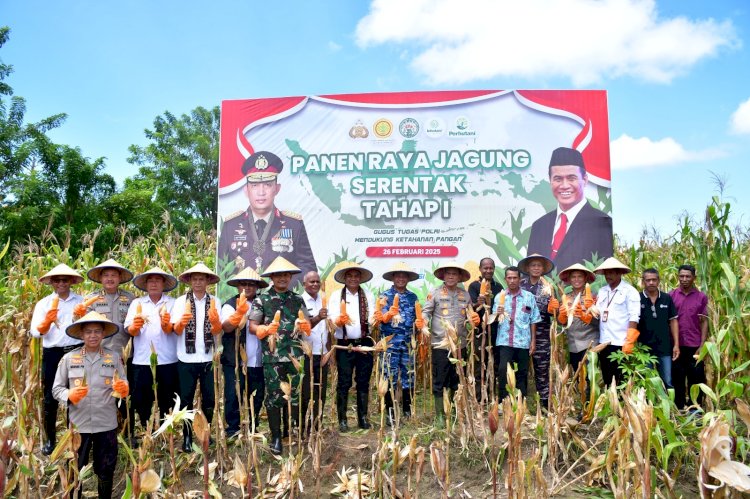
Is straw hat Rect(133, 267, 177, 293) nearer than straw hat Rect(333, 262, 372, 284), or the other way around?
straw hat Rect(133, 267, 177, 293)

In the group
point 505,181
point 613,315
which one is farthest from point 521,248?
point 613,315

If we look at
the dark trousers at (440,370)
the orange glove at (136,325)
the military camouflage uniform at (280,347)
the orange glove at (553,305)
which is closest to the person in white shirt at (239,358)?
the military camouflage uniform at (280,347)

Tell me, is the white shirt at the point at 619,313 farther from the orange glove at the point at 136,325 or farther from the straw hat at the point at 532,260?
the orange glove at the point at 136,325

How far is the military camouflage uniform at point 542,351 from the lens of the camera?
5203 mm

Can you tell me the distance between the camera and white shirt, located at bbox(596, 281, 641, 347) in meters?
4.87

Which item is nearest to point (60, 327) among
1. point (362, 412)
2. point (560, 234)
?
point (362, 412)

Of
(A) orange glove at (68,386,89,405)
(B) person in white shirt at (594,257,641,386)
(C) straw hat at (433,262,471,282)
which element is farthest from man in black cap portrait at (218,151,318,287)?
(A) orange glove at (68,386,89,405)

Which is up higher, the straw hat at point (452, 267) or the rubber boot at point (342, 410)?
the straw hat at point (452, 267)

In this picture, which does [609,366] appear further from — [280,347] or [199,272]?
[199,272]

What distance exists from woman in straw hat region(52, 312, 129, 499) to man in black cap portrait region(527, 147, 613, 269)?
4723 mm

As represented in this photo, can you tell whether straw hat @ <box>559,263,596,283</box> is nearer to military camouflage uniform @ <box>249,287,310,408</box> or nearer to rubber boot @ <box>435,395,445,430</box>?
rubber boot @ <box>435,395,445,430</box>

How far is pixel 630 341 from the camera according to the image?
15.2ft

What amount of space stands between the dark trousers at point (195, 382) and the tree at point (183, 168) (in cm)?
1567

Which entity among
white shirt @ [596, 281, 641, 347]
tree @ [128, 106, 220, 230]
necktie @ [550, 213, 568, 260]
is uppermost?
tree @ [128, 106, 220, 230]
